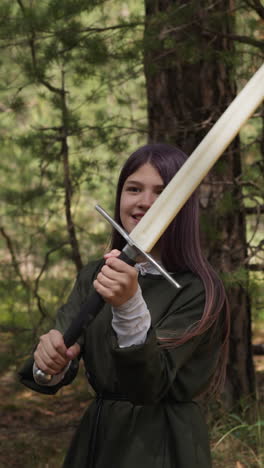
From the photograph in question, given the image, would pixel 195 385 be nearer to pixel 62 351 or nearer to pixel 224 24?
pixel 62 351

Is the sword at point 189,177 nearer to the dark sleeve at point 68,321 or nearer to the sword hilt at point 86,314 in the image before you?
the sword hilt at point 86,314

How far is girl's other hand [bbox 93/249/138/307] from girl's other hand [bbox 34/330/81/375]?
0.65ft

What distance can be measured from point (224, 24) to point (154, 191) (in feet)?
6.25

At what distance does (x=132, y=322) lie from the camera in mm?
1521

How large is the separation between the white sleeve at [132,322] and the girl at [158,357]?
0.09 meters

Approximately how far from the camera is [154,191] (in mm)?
1964

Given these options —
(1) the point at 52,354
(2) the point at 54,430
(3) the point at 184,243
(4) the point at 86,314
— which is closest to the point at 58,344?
(1) the point at 52,354

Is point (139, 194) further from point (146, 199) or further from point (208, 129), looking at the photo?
point (208, 129)

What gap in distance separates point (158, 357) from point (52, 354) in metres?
0.25

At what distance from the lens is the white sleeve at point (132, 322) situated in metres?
1.50

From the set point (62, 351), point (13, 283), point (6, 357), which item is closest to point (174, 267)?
point (62, 351)

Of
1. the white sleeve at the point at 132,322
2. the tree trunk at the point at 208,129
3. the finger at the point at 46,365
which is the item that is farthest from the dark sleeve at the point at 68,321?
the tree trunk at the point at 208,129

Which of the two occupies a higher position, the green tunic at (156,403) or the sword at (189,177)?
the sword at (189,177)

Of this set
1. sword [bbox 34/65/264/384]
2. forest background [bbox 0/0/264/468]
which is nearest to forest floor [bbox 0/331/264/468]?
forest background [bbox 0/0/264/468]
